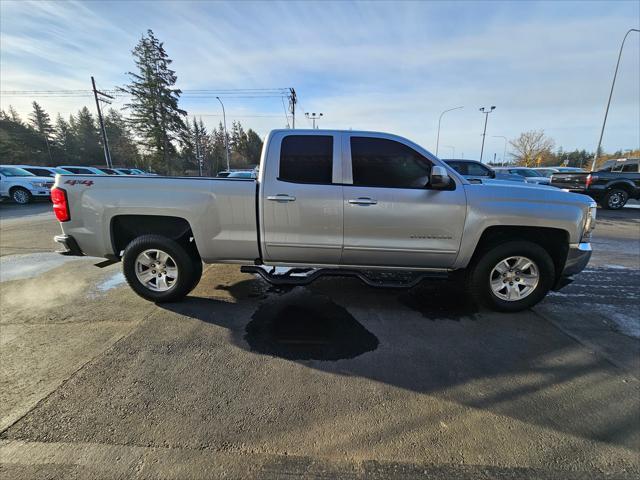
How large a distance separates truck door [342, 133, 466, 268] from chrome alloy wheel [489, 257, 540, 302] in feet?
2.03

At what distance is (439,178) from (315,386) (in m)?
2.48

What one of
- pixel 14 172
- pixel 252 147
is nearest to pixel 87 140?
pixel 252 147

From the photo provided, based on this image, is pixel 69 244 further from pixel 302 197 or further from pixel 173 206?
pixel 302 197

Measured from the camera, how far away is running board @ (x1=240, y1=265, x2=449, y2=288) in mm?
3711

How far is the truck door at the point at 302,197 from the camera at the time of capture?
355 centimetres

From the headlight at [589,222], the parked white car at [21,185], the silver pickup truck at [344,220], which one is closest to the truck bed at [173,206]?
the silver pickup truck at [344,220]

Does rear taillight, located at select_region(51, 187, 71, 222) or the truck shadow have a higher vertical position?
rear taillight, located at select_region(51, 187, 71, 222)

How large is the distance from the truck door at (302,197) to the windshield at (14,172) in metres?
18.0

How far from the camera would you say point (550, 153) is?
70.5m

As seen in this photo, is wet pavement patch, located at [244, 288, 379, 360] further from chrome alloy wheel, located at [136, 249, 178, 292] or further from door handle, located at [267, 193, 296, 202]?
door handle, located at [267, 193, 296, 202]

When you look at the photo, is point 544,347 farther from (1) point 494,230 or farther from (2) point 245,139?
(2) point 245,139

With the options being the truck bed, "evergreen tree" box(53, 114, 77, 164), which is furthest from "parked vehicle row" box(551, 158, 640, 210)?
"evergreen tree" box(53, 114, 77, 164)

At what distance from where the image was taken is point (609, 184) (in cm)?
1326

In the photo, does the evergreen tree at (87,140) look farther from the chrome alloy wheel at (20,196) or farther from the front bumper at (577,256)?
the front bumper at (577,256)
